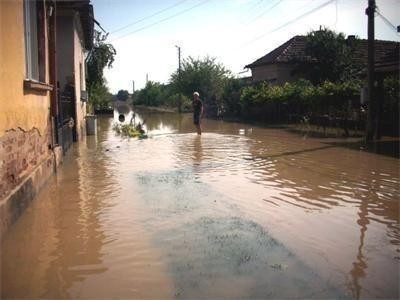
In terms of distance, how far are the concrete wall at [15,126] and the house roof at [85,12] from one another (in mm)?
7640

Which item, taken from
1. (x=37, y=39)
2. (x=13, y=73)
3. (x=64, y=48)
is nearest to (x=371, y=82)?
(x=64, y=48)

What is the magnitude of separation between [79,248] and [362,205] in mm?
4190

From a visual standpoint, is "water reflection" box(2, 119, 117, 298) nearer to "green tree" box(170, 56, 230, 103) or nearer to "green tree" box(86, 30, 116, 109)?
"green tree" box(86, 30, 116, 109)

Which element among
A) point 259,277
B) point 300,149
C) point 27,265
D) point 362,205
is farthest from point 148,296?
point 300,149

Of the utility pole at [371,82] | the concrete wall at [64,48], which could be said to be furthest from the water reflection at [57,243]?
the utility pole at [371,82]

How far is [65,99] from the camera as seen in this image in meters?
14.4

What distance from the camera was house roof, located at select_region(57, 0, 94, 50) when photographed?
572 inches

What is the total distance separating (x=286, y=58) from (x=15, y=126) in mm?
31198

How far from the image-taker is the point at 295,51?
36.0 meters

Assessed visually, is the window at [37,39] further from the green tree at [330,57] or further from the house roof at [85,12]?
the green tree at [330,57]

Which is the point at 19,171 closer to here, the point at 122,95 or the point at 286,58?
the point at 286,58

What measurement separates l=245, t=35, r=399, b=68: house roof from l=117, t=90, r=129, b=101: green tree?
118 meters

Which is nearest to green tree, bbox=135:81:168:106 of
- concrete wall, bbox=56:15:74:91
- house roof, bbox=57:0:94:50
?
house roof, bbox=57:0:94:50

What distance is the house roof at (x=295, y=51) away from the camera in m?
35.3
